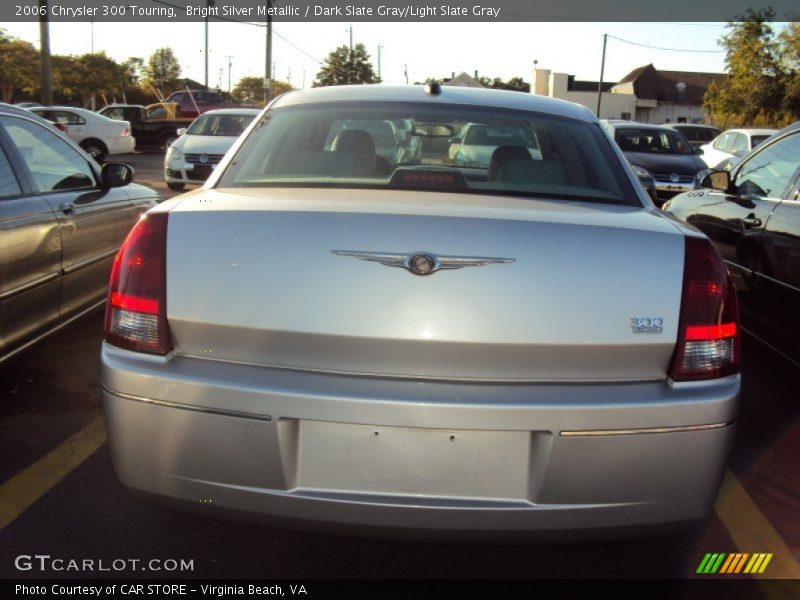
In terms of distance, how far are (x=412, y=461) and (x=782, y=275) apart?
9.70 ft

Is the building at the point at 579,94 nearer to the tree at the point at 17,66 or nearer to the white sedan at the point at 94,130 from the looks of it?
the tree at the point at 17,66

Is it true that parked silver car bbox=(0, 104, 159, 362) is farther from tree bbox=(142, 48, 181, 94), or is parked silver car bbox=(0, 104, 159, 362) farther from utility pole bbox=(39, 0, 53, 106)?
tree bbox=(142, 48, 181, 94)

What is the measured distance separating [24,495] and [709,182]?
4.34 metres

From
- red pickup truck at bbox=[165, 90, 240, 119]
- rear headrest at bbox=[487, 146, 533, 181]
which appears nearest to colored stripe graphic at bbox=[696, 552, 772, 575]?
rear headrest at bbox=[487, 146, 533, 181]

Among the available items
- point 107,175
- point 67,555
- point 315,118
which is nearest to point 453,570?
point 67,555

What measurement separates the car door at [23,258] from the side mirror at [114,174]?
803mm

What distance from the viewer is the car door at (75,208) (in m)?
4.25

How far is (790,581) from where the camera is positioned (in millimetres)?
2561

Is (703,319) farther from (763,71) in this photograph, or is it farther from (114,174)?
(763,71)

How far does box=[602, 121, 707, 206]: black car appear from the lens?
12977 millimetres

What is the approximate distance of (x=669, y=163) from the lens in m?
13.2

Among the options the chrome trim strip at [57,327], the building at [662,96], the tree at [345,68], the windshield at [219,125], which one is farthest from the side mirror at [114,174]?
the building at [662,96]

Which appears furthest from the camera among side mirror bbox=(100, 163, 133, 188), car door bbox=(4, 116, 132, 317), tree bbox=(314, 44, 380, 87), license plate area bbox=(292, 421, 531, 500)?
tree bbox=(314, 44, 380, 87)

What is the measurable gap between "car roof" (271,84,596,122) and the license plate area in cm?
168
